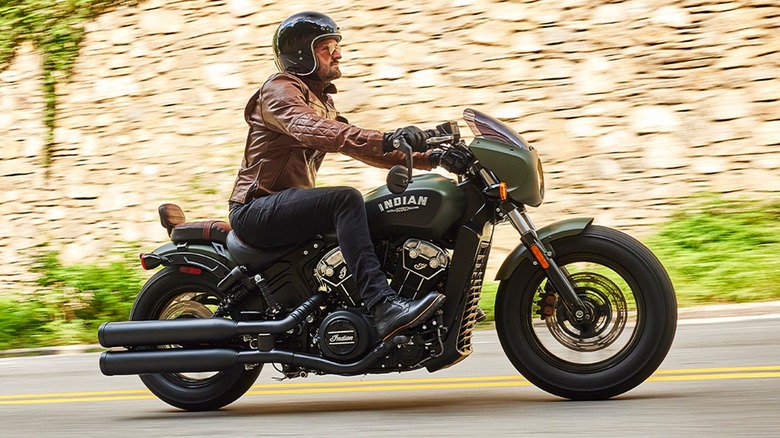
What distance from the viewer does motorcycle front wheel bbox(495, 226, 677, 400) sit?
17.4 ft

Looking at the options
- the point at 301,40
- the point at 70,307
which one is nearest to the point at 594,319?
the point at 301,40

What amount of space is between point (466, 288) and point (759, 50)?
909 cm

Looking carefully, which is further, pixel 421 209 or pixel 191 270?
pixel 191 270

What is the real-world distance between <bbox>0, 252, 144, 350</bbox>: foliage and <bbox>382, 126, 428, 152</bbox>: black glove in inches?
217

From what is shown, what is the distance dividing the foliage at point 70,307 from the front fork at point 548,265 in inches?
221

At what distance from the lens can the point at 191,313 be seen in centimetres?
608

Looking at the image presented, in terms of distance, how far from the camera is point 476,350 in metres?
7.79

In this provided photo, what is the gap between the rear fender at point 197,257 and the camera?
595cm

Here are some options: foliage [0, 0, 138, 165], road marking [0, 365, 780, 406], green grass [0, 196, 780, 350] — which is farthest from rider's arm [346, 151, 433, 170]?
foliage [0, 0, 138, 165]

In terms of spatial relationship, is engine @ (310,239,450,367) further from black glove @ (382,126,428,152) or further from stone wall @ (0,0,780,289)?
stone wall @ (0,0,780,289)

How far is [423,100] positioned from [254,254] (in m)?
8.49

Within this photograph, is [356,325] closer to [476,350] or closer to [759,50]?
[476,350]

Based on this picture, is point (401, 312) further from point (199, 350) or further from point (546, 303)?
point (199, 350)

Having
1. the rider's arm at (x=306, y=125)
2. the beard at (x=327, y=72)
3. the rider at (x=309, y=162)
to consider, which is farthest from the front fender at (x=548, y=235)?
the beard at (x=327, y=72)
